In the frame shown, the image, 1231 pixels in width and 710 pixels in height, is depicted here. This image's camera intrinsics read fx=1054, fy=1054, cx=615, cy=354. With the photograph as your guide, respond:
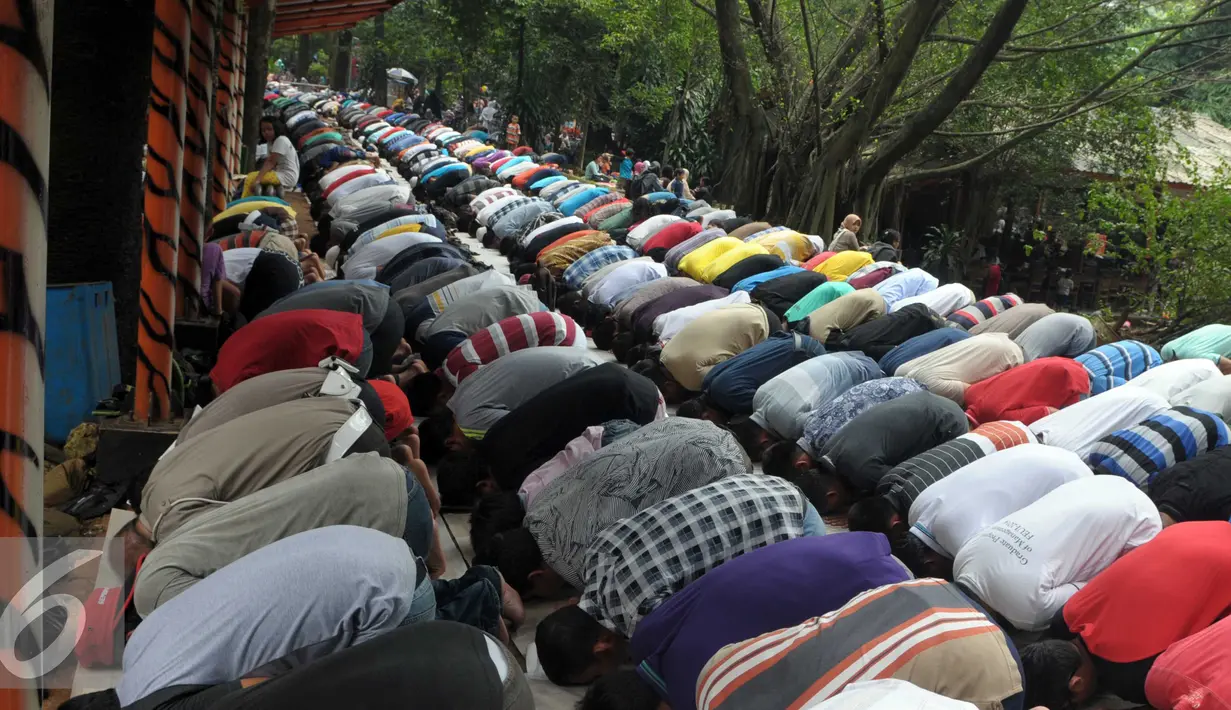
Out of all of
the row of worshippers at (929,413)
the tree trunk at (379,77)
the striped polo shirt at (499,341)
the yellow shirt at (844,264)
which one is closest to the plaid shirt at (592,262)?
the yellow shirt at (844,264)

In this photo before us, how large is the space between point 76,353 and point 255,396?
5.31 feet

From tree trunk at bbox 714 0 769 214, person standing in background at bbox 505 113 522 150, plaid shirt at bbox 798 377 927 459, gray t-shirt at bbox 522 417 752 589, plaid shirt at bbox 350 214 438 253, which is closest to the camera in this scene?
gray t-shirt at bbox 522 417 752 589

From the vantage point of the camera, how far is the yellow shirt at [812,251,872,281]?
897 centimetres

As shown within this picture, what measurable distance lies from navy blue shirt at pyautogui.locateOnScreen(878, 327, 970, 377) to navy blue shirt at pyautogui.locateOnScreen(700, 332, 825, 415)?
0.52 m

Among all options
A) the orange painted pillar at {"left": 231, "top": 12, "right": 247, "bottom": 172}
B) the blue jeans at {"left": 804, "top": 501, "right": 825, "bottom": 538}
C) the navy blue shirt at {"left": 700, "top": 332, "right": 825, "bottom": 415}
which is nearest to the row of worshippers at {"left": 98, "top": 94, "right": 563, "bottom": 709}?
the navy blue shirt at {"left": 700, "top": 332, "right": 825, "bottom": 415}

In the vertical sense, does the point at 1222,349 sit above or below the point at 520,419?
above

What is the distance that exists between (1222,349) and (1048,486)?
3.22 m

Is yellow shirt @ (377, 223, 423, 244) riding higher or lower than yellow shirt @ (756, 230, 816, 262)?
lower

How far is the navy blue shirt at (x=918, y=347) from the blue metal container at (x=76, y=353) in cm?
449

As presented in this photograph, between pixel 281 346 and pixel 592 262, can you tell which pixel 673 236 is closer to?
pixel 592 262

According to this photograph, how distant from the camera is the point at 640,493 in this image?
162 inches

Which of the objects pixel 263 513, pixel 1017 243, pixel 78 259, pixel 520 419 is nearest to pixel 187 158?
pixel 78 259

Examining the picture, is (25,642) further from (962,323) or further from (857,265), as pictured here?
(857,265)

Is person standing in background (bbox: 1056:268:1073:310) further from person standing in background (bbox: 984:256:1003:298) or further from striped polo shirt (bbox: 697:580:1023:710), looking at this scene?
striped polo shirt (bbox: 697:580:1023:710)
